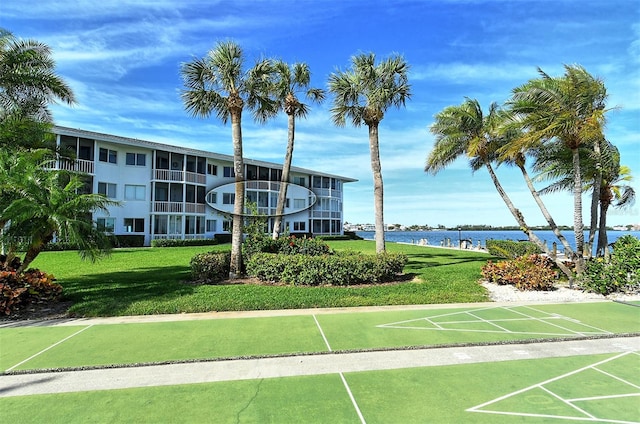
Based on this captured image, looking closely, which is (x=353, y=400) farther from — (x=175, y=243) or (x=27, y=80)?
(x=175, y=243)

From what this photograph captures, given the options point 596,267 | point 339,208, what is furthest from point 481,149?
point 339,208

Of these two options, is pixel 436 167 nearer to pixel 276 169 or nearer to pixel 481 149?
pixel 481 149

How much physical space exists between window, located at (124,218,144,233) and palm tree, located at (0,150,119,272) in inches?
834

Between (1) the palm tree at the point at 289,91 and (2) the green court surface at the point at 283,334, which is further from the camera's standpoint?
(1) the palm tree at the point at 289,91

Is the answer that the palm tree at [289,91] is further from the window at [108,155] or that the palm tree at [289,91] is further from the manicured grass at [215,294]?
the window at [108,155]

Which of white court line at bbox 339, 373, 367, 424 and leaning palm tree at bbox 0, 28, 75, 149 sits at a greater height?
leaning palm tree at bbox 0, 28, 75, 149

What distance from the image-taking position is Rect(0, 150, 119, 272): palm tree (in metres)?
9.02

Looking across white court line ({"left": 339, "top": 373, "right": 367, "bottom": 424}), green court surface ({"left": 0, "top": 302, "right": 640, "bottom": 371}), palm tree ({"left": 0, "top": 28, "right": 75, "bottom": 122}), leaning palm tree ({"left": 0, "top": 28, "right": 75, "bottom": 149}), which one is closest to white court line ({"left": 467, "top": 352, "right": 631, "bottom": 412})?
green court surface ({"left": 0, "top": 302, "right": 640, "bottom": 371})

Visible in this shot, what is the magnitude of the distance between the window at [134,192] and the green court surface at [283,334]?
81.2 feet

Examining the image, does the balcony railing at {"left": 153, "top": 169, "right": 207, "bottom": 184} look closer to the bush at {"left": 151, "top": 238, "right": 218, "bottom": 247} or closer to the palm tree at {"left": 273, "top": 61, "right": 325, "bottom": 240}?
the bush at {"left": 151, "top": 238, "right": 218, "bottom": 247}

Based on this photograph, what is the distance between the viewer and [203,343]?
675cm

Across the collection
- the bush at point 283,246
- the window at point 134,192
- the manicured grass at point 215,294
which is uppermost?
the window at point 134,192

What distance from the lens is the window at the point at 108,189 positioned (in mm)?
28777

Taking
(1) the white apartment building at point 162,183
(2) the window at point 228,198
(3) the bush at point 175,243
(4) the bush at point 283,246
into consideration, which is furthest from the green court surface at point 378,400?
(2) the window at point 228,198
